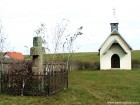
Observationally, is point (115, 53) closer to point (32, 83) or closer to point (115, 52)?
point (115, 52)

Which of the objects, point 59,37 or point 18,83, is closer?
point 18,83

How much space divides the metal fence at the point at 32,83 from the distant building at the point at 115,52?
2925 cm

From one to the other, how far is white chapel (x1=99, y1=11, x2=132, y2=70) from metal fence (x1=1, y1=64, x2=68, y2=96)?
29247mm

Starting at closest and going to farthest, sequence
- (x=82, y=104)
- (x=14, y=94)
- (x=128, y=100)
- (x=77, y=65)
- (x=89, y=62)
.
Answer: (x=82, y=104), (x=128, y=100), (x=14, y=94), (x=77, y=65), (x=89, y=62)

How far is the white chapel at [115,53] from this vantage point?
44.0 m

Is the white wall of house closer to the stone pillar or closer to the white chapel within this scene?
the white chapel

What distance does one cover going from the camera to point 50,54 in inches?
952

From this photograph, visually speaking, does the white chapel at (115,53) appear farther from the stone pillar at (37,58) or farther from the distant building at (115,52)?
the stone pillar at (37,58)

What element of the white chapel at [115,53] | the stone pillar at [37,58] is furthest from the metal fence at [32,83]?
the white chapel at [115,53]

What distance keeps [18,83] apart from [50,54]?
956 cm

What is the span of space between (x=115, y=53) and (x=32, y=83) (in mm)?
31002

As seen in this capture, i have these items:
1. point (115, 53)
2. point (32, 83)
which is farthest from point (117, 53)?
point (32, 83)

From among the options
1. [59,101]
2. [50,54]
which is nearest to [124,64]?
[50,54]

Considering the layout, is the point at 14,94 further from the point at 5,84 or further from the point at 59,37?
the point at 59,37
